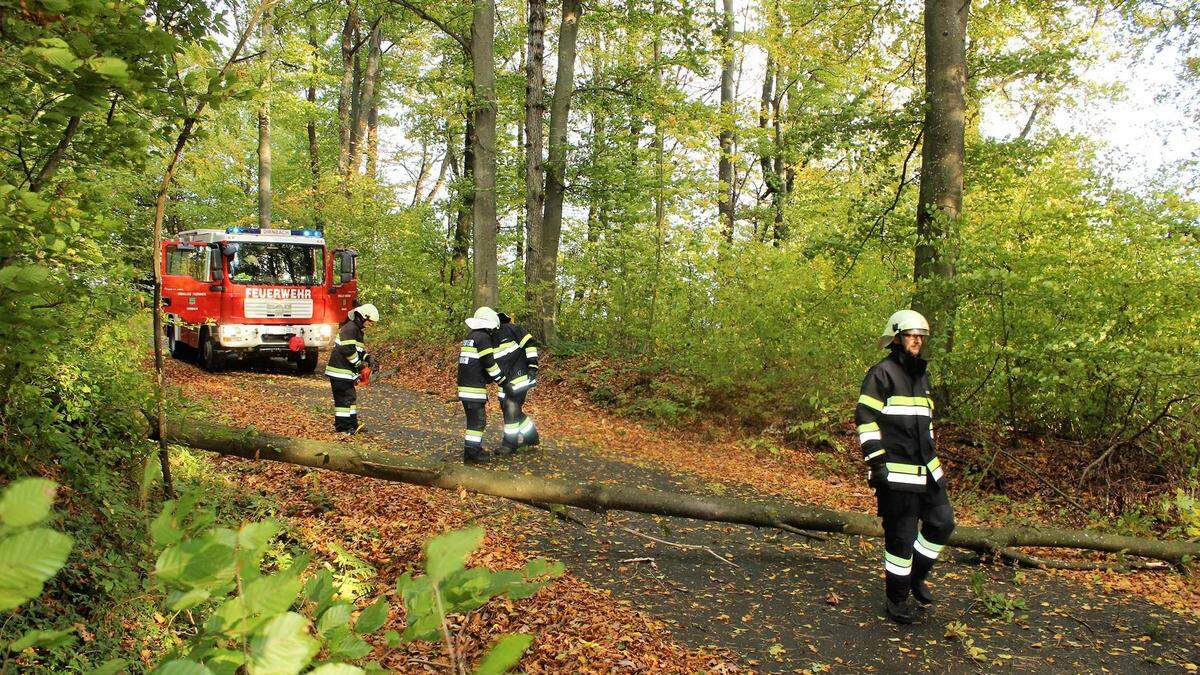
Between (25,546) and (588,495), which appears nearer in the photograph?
(25,546)

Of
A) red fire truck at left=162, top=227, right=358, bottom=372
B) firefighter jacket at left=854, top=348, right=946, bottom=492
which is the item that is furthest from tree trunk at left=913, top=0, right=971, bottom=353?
red fire truck at left=162, top=227, right=358, bottom=372

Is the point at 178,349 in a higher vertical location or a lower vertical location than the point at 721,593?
higher

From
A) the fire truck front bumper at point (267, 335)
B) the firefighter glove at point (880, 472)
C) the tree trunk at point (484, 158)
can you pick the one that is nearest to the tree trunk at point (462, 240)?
the tree trunk at point (484, 158)

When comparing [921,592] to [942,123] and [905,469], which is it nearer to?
[905,469]

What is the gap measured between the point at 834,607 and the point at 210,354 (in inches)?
540

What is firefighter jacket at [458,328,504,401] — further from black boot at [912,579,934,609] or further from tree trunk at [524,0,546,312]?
tree trunk at [524,0,546,312]

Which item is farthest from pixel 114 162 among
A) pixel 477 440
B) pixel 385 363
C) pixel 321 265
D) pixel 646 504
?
pixel 385 363

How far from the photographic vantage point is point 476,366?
8.38 metres

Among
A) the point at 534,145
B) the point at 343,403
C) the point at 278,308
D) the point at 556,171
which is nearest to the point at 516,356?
the point at 343,403

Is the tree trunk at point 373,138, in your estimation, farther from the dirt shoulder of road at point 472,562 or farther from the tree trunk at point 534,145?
the dirt shoulder of road at point 472,562

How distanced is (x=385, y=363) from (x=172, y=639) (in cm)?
1445

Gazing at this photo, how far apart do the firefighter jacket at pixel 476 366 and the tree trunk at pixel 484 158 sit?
17.5ft

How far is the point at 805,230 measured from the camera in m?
20.5

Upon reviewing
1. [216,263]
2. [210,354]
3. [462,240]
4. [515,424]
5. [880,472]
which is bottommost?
[515,424]
